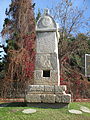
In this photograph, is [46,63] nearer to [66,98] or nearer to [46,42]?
[46,42]

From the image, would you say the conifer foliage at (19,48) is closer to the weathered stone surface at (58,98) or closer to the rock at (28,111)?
the weathered stone surface at (58,98)

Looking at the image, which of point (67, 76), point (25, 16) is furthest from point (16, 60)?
point (25, 16)

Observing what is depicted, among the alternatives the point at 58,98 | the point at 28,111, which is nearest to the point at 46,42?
the point at 58,98

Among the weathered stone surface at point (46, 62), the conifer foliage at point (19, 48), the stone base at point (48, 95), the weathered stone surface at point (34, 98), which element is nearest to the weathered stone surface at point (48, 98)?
the stone base at point (48, 95)

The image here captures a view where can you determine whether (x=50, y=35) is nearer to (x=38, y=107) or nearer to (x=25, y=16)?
(x=38, y=107)

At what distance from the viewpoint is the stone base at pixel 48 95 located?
201 inches

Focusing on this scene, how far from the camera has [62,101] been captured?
508cm

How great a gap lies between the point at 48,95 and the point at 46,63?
110 centimetres

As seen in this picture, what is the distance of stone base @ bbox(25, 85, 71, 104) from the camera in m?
5.10

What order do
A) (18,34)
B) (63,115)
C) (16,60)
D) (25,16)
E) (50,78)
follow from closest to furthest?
(63,115) < (50,78) < (16,60) < (18,34) < (25,16)

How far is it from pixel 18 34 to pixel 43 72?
9420 millimetres

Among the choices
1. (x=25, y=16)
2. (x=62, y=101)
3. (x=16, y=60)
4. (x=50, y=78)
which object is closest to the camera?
(x=62, y=101)

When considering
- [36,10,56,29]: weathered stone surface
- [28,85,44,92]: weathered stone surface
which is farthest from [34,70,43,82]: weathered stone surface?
[36,10,56,29]: weathered stone surface

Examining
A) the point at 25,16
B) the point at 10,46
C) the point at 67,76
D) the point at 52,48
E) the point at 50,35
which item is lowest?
the point at 67,76
